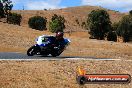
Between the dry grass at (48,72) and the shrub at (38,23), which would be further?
the shrub at (38,23)

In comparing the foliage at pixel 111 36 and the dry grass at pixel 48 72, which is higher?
the dry grass at pixel 48 72

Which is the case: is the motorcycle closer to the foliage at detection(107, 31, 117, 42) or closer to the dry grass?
the dry grass

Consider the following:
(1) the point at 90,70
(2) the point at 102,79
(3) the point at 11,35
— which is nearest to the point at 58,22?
(3) the point at 11,35

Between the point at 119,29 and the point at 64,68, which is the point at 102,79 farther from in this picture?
the point at 119,29

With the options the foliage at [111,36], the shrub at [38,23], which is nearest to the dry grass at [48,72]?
the foliage at [111,36]

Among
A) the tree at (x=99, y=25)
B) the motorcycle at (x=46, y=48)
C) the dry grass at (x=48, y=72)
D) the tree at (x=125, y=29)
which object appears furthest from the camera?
the tree at (x=99, y=25)

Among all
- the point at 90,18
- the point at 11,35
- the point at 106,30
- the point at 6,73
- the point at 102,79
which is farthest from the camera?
the point at 90,18

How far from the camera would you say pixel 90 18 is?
135250 millimetres

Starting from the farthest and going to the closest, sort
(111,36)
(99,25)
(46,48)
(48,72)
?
(99,25) < (111,36) < (46,48) < (48,72)

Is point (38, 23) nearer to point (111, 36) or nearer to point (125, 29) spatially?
point (111, 36)

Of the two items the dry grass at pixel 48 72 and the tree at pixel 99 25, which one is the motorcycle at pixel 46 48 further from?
the tree at pixel 99 25

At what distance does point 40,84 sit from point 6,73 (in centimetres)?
189

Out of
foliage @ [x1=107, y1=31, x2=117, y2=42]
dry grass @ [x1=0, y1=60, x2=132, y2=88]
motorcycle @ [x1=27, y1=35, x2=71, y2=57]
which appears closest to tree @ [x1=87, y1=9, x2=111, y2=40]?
foliage @ [x1=107, y1=31, x2=117, y2=42]

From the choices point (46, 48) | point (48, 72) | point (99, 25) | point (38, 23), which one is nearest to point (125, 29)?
point (99, 25)
